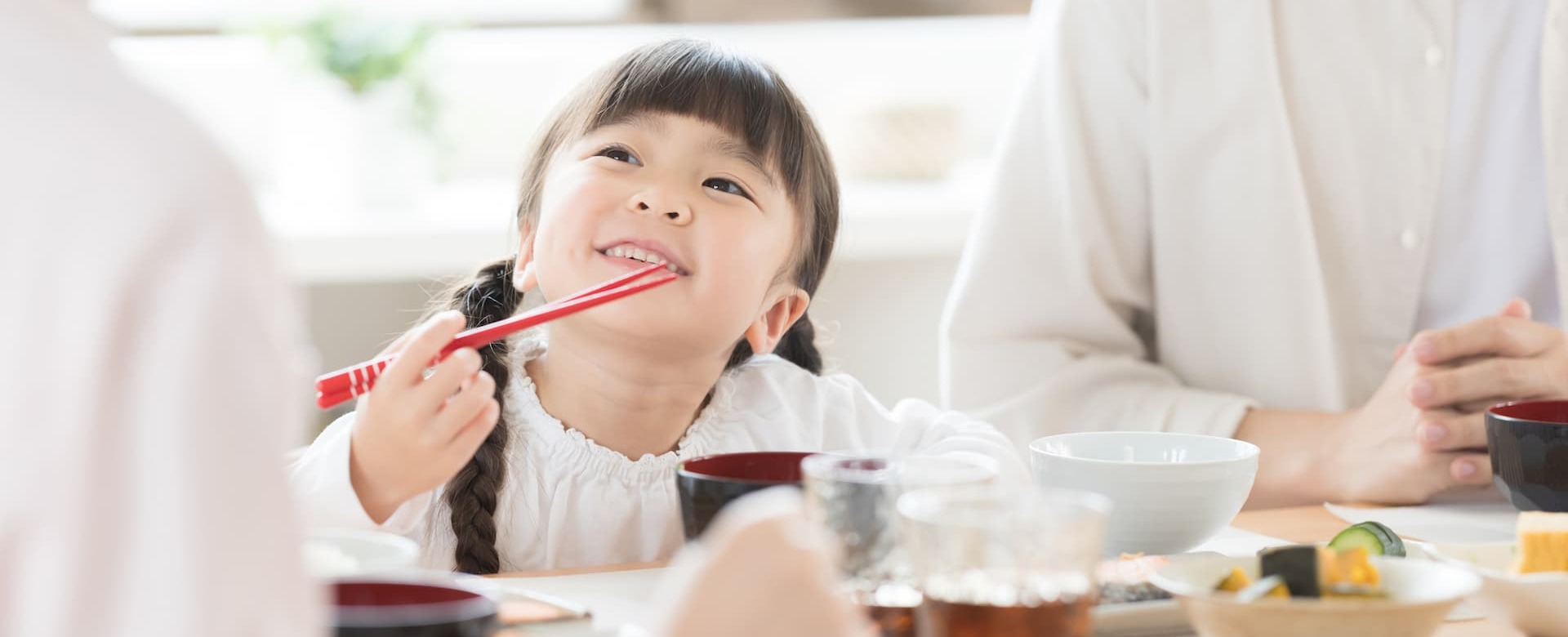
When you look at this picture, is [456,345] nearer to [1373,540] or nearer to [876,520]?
[876,520]

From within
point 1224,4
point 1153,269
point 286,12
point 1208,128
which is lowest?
point 1153,269

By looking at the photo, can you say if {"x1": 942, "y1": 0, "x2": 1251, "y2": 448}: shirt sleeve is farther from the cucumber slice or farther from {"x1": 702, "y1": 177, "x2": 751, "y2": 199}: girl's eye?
the cucumber slice

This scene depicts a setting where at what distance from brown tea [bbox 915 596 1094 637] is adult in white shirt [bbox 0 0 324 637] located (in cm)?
34

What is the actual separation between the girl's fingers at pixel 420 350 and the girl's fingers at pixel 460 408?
27 millimetres

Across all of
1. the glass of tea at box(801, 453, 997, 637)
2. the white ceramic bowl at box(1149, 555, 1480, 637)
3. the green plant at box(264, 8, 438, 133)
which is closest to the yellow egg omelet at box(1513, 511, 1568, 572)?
the white ceramic bowl at box(1149, 555, 1480, 637)

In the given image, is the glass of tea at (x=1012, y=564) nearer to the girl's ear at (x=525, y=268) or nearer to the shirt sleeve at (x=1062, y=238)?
the girl's ear at (x=525, y=268)

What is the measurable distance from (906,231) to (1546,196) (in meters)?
1.68

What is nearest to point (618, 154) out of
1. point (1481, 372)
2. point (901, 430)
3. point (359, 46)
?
point (901, 430)

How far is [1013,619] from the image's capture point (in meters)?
0.66

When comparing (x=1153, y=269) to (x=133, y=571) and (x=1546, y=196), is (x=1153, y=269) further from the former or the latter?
(x=133, y=571)

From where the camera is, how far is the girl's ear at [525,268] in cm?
134

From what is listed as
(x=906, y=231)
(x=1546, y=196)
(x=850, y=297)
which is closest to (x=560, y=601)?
(x=1546, y=196)

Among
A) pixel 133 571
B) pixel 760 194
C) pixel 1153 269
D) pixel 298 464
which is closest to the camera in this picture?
pixel 133 571

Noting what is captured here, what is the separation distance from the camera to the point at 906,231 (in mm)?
3240
